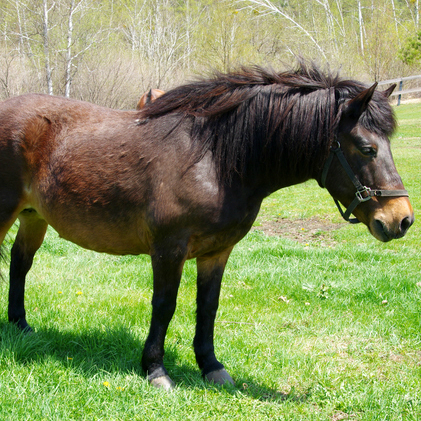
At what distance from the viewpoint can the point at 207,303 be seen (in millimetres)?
3172

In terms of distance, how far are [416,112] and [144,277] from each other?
83.5 feet

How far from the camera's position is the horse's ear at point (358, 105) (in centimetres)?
250

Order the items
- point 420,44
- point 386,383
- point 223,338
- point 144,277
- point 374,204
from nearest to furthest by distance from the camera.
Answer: point 374,204
point 386,383
point 223,338
point 144,277
point 420,44

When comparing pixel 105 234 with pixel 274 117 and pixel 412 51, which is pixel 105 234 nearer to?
pixel 274 117

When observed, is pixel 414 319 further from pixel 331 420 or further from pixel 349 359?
pixel 331 420

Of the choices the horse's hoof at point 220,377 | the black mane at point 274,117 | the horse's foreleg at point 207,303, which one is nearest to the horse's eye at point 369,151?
the black mane at point 274,117

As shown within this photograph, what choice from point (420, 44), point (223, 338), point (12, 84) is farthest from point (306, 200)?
point (420, 44)

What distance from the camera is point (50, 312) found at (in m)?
3.79

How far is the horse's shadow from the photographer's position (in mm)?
A: 2945

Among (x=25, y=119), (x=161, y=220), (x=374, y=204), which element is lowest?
(x=161, y=220)

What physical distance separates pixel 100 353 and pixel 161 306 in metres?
0.75

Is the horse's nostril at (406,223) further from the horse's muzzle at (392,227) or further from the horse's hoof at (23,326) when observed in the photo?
the horse's hoof at (23,326)

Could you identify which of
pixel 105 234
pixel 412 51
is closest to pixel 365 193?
pixel 105 234

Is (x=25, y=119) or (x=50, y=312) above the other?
(x=25, y=119)
